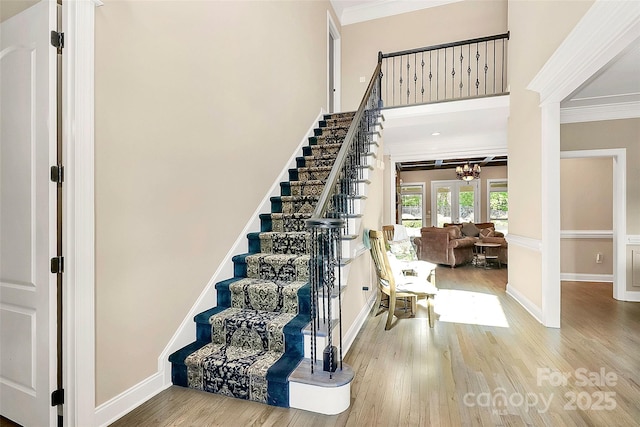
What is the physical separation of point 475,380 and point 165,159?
105 inches

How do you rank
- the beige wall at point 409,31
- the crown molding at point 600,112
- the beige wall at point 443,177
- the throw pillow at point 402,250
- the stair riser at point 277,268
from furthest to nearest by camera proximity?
1. the beige wall at point 443,177
2. the beige wall at point 409,31
3. the throw pillow at point 402,250
4. the crown molding at point 600,112
5. the stair riser at point 277,268

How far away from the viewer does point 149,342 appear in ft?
6.61

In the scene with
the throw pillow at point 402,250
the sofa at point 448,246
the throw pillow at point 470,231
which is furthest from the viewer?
the throw pillow at point 470,231

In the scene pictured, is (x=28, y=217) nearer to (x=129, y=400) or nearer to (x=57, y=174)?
(x=57, y=174)

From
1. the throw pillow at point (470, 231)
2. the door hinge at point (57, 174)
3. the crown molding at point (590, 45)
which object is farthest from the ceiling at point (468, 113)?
the door hinge at point (57, 174)

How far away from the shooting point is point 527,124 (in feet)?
12.6

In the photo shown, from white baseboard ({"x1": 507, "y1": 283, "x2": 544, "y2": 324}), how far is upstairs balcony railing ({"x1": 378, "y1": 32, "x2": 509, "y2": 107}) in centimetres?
341

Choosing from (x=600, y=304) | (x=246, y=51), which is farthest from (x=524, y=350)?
(x=246, y=51)

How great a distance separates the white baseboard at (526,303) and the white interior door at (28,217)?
13.9ft

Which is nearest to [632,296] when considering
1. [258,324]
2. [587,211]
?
[587,211]

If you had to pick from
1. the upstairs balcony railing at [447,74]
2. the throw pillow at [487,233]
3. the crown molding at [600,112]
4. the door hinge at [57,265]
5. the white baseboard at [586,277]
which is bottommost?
the white baseboard at [586,277]

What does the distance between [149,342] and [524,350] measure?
9.76 ft

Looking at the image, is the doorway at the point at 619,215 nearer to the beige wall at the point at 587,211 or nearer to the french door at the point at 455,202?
the beige wall at the point at 587,211

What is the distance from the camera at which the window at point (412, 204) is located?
11500 millimetres
